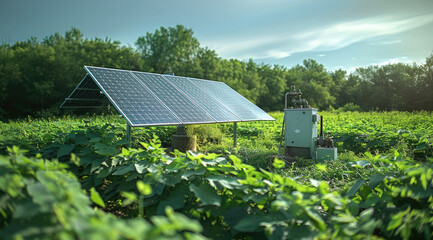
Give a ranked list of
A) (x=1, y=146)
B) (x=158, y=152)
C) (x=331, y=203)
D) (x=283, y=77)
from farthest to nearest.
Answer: (x=283, y=77), (x=1, y=146), (x=158, y=152), (x=331, y=203)

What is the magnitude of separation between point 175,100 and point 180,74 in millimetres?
28403

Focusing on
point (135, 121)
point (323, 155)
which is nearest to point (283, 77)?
point (323, 155)

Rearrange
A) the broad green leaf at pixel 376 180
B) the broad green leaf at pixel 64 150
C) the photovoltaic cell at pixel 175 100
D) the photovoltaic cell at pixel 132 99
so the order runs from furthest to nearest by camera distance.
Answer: the photovoltaic cell at pixel 175 100, the photovoltaic cell at pixel 132 99, the broad green leaf at pixel 64 150, the broad green leaf at pixel 376 180

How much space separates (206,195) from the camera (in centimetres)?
181

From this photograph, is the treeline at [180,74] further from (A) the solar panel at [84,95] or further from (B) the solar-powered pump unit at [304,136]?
(B) the solar-powered pump unit at [304,136]

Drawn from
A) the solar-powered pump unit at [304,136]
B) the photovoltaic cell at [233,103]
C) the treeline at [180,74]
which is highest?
the treeline at [180,74]

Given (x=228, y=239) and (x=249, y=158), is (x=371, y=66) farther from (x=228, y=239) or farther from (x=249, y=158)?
(x=228, y=239)

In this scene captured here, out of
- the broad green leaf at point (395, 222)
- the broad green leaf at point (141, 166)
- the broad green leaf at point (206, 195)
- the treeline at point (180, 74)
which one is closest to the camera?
the broad green leaf at point (395, 222)

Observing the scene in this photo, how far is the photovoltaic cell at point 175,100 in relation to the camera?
18.3 ft

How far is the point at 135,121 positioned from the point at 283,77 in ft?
157

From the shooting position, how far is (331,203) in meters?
1.76

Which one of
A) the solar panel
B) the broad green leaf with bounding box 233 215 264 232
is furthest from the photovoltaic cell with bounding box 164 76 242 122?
the broad green leaf with bounding box 233 215 264 232

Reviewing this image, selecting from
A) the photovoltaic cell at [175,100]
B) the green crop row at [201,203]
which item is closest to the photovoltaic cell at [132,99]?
the photovoltaic cell at [175,100]

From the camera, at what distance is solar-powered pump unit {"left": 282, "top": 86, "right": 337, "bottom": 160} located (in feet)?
23.2
